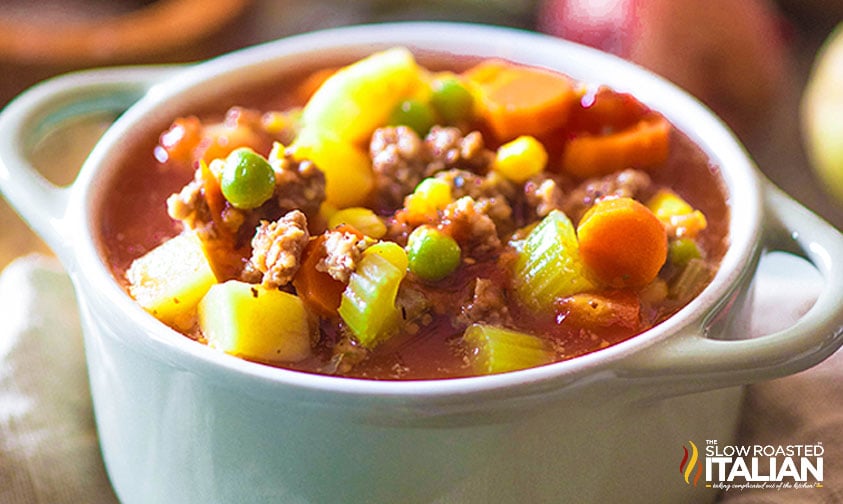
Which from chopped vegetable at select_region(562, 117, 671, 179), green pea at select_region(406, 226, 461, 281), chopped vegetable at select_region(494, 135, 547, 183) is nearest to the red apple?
chopped vegetable at select_region(562, 117, 671, 179)

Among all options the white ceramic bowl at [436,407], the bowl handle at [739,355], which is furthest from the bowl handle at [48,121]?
the bowl handle at [739,355]

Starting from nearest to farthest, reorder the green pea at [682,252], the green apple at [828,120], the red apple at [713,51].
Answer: the green pea at [682,252] < the green apple at [828,120] < the red apple at [713,51]

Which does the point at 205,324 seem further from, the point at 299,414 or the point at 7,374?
the point at 7,374

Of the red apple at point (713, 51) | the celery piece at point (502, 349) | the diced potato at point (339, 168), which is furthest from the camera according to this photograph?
the red apple at point (713, 51)

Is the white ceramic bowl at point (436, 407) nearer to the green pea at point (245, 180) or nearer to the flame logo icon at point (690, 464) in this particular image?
the flame logo icon at point (690, 464)

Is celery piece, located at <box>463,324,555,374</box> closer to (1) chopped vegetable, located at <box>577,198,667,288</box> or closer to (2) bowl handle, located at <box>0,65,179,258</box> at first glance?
→ (1) chopped vegetable, located at <box>577,198,667,288</box>

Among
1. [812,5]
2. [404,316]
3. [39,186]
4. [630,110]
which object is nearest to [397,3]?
[812,5]

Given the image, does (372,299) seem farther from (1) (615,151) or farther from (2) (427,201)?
(1) (615,151)
